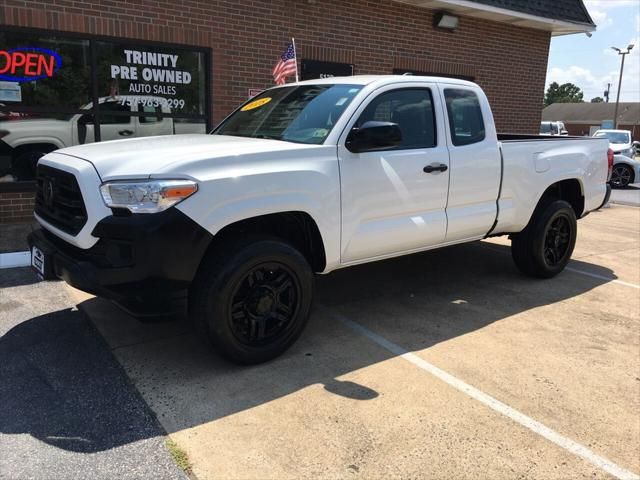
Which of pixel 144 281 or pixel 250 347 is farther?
pixel 250 347

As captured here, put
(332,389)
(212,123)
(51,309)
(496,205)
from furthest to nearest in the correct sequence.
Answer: (212,123)
(496,205)
(51,309)
(332,389)

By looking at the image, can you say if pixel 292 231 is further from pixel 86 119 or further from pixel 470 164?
pixel 86 119

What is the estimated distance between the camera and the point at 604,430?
3230 mm

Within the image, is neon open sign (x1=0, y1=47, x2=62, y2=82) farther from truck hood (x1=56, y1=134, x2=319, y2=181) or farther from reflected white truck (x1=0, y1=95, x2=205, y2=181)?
truck hood (x1=56, y1=134, x2=319, y2=181)

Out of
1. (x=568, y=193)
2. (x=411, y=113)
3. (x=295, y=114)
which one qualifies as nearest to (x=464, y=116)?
(x=411, y=113)

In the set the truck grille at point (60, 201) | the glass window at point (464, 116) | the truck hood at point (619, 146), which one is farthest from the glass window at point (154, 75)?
the truck hood at point (619, 146)

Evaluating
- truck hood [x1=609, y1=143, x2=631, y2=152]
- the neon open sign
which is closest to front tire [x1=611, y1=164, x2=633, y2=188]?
truck hood [x1=609, y1=143, x2=631, y2=152]

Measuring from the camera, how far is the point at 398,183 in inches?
171

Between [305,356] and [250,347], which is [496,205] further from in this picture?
[250,347]

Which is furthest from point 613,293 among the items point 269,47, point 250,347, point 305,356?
point 269,47

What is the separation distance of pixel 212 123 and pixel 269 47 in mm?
1539

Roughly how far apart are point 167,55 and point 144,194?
5437 mm

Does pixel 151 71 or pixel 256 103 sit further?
pixel 151 71

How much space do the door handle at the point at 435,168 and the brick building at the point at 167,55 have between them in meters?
4.57
